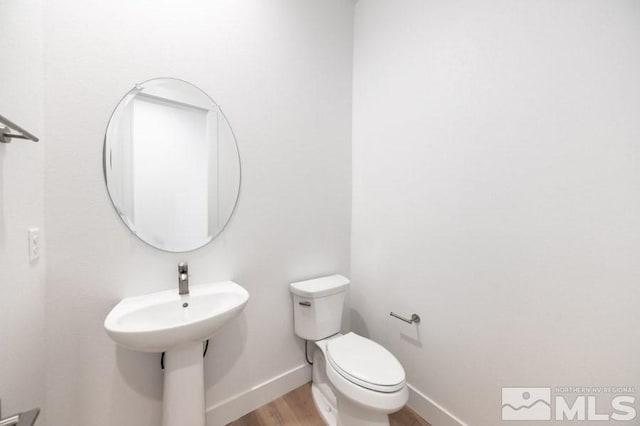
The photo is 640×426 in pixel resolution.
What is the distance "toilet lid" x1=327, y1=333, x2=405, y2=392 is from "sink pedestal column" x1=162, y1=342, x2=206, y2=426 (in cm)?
63

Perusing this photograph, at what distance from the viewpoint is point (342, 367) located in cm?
116

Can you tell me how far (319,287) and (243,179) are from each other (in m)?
0.80

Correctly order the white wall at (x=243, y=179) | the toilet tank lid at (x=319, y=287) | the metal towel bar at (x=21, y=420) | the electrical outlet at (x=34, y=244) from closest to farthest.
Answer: the metal towel bar at (x=21, y=420) < the electrical outlet at (x=34, y=244) < the white wall at (x=243, y=179) < the toilet tank lid at (x=319, y=287)

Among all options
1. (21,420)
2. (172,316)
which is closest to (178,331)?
(172,316)

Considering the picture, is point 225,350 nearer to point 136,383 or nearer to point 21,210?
point 136,383

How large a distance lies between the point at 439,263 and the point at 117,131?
1.71 meters

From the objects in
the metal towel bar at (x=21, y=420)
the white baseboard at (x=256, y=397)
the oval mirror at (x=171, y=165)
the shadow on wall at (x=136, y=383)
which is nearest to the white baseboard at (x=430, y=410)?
the white baseboard at (x=256, y=397)

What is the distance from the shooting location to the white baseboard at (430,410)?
4.32 feet

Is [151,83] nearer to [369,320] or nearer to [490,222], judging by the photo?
[490,222]

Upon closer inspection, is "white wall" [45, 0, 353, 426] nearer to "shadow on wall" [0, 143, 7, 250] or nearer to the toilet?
the toilet

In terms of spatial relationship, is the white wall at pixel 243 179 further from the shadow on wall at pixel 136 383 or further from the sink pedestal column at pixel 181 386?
the sink pedestal column at pixel 181 386

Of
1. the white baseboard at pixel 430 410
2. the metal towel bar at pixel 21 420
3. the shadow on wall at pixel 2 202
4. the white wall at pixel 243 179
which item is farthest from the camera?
the white baseboard at pixel 430 410

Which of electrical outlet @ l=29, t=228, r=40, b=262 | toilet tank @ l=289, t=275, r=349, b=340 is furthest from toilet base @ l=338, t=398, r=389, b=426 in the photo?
electrical outlet @ l=29, t=228, r=40, b=262

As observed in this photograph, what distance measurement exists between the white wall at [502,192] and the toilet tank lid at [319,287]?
0.93 feet
